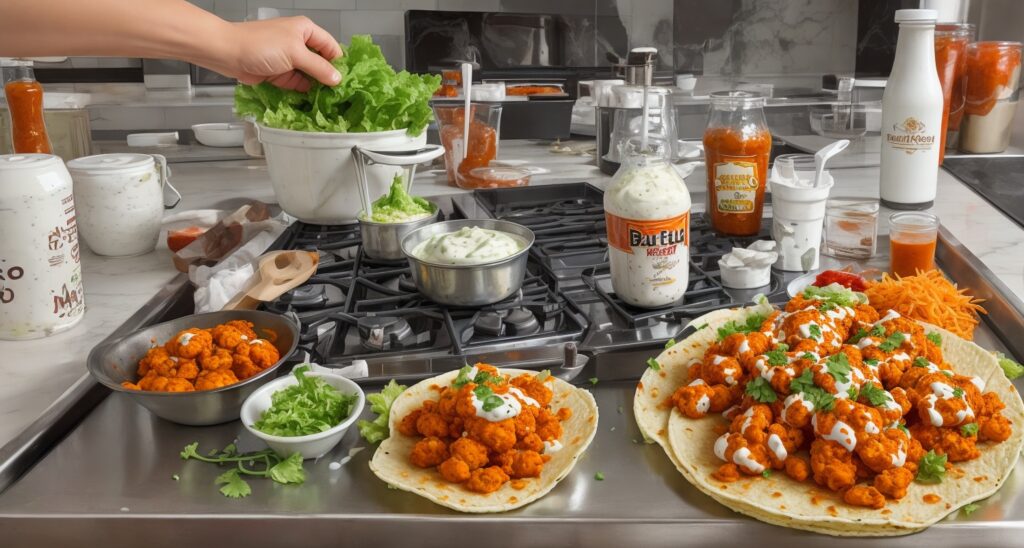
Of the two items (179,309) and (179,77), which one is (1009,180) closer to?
(179,309)

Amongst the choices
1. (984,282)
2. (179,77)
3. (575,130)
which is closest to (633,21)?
(575,130)

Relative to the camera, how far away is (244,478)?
95 cm

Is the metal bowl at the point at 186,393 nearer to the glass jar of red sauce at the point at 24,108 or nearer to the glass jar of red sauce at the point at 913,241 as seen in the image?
the glass jar of red sauce at the point at 24,108

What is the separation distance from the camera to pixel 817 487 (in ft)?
Result: 2.95

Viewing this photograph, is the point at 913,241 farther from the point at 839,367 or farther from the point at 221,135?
the point at 221,135

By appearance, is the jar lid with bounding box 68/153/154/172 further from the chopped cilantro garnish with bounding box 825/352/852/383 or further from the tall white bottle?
the tall white bottle

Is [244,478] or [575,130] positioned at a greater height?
[575,130]

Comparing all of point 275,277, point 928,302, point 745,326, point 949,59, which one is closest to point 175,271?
point 275,277

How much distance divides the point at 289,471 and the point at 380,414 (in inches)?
5.8

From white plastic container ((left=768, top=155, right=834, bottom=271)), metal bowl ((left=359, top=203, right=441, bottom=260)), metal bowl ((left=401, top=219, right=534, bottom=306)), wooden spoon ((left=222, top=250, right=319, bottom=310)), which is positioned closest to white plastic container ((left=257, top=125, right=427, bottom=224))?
metal bowl ((left=359, top=203, right=441, bottom=260))

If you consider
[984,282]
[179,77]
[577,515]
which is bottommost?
[577,515]

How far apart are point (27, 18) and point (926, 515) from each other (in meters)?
1.28

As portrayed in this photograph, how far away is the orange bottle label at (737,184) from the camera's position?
161 centimetres

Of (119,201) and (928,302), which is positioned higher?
(119,201)
